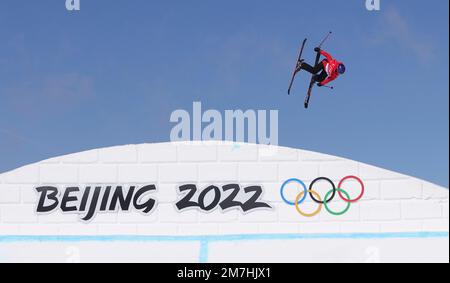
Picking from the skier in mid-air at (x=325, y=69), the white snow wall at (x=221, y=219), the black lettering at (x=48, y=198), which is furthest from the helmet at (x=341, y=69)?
the black lettering at (x=48, y=198)

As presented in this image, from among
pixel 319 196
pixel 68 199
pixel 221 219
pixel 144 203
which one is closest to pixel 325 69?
pixel 319 196

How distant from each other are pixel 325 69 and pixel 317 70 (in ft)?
0.45

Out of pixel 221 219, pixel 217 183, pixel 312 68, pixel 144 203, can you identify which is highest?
pixel 312 68

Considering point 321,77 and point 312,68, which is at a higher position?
point 312,68

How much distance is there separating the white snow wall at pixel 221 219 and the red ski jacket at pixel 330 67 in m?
0.89

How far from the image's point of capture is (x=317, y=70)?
648 cm

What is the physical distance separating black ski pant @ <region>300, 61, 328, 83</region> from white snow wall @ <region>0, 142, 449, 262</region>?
0.92m

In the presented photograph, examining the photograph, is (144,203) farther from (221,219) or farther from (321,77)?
(321,77)

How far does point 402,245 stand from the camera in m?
5.93

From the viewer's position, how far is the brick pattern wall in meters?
5.98

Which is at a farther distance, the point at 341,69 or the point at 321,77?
the point at 321,77

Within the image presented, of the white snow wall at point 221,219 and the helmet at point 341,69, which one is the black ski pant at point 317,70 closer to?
the helmet at point 341,69
